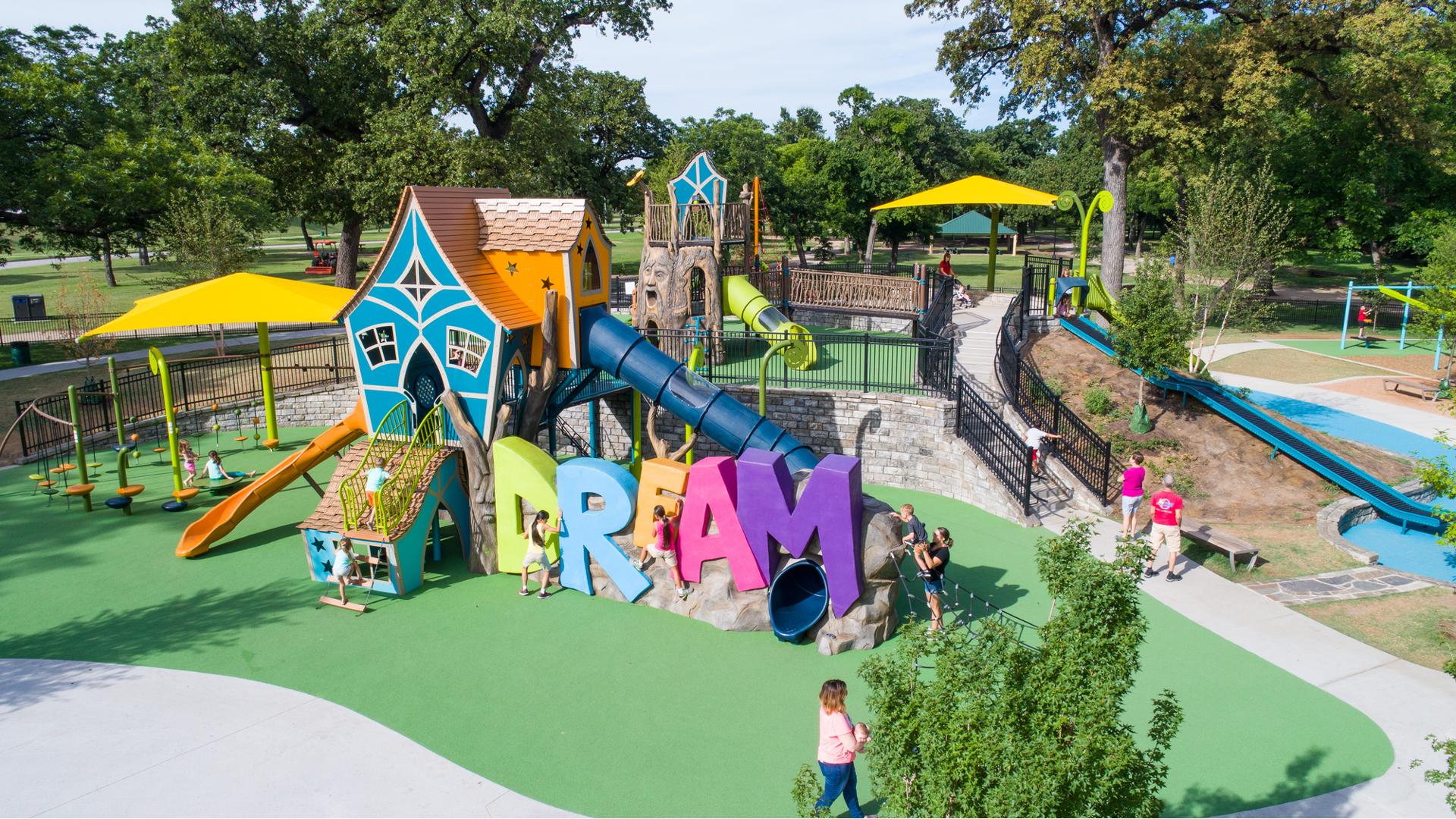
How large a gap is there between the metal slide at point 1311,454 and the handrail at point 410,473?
1462cm

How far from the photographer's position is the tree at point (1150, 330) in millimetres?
18297

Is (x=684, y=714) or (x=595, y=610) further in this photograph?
(x=595, y=610)

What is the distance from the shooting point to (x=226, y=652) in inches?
438

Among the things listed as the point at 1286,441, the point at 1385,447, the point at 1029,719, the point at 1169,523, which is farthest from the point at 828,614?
the point at 1385,447

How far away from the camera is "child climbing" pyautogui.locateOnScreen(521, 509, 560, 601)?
41.4 feet

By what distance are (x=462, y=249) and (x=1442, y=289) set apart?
24.2 meters

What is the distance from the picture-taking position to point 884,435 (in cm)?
1788

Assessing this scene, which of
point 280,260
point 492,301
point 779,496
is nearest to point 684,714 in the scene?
point 779,496

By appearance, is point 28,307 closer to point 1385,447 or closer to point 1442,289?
point 1385,447

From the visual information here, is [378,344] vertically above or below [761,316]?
above

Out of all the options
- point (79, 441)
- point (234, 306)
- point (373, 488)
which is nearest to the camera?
point (373, 488)

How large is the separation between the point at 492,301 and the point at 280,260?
59.4 metres

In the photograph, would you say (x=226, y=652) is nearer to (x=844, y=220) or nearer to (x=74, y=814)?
(x=74, y=814)

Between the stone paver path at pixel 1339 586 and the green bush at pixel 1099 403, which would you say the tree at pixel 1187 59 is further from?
the stone paver path at pixel 1339 586
